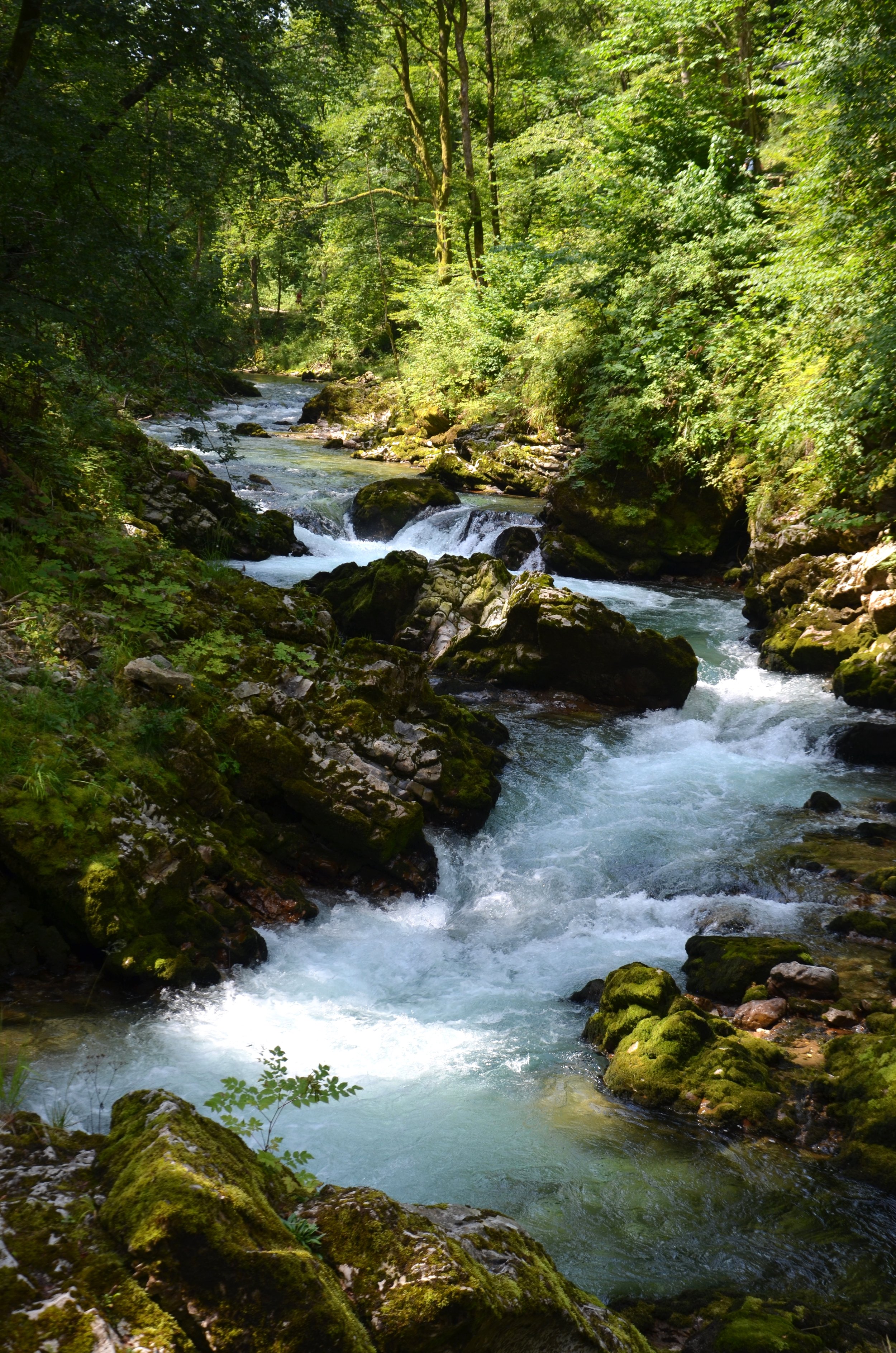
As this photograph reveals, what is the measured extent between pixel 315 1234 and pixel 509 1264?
2.03ft

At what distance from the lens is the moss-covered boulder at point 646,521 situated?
52.9ft

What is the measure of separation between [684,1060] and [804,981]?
1.37 m

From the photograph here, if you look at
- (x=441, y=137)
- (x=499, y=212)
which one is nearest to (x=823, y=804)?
(x=441, y=137)

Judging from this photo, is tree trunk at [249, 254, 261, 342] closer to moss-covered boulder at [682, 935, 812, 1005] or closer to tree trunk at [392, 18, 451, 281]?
tree trunk at [392, 18, 451, 281]

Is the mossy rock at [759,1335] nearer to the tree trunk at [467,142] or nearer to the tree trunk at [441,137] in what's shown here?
the tree trunk at [467,142]

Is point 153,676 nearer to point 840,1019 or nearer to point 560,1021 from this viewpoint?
point 560,1021

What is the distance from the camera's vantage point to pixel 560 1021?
605 centimetres

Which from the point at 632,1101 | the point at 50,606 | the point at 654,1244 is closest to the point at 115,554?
the point at 50,606

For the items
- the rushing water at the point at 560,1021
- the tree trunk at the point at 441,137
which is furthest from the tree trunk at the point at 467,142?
the rushing water at the point at 560,1021

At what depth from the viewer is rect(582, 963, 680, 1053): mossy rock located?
5.66 m

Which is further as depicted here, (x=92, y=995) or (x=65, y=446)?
(x=65, y=446)

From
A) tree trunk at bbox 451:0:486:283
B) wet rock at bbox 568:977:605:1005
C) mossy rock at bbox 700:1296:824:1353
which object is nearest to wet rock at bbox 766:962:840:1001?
wet rock at bbox 568:977:605:1005

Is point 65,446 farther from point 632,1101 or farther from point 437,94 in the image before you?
point 437,94

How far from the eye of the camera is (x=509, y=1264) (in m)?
2.56
